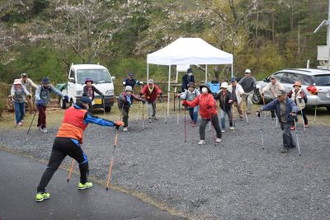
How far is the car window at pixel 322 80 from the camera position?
52.6ft

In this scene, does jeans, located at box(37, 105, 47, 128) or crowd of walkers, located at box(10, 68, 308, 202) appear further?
jeans, located at box(37, 105, 47, 128)

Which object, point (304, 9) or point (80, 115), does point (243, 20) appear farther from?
point (80, 115)

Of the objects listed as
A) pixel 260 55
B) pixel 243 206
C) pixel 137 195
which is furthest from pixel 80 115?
pixel 260 55

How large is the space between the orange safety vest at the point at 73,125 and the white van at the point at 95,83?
1004 cm

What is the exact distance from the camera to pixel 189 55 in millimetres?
16375

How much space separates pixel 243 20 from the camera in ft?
83.8

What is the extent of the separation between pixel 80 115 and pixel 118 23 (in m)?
23.9

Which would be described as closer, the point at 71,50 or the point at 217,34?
the point at 217,34

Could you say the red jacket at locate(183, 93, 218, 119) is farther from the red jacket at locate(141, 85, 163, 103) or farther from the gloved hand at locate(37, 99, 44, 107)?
the gloved hand at locate(37, 99, 44, 107)

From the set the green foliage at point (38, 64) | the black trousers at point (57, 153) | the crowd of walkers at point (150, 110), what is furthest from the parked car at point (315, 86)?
the green foliage at point (38, 64)

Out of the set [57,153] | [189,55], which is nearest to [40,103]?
[189,55]

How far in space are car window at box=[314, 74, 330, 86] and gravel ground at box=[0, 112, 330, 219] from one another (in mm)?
2837

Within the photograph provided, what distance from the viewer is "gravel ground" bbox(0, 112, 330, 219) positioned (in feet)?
22.5

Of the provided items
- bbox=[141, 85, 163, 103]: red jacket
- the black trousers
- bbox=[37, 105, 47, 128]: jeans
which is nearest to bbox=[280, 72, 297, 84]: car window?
bbox=[141, 85, 163, 103]: red jacket
